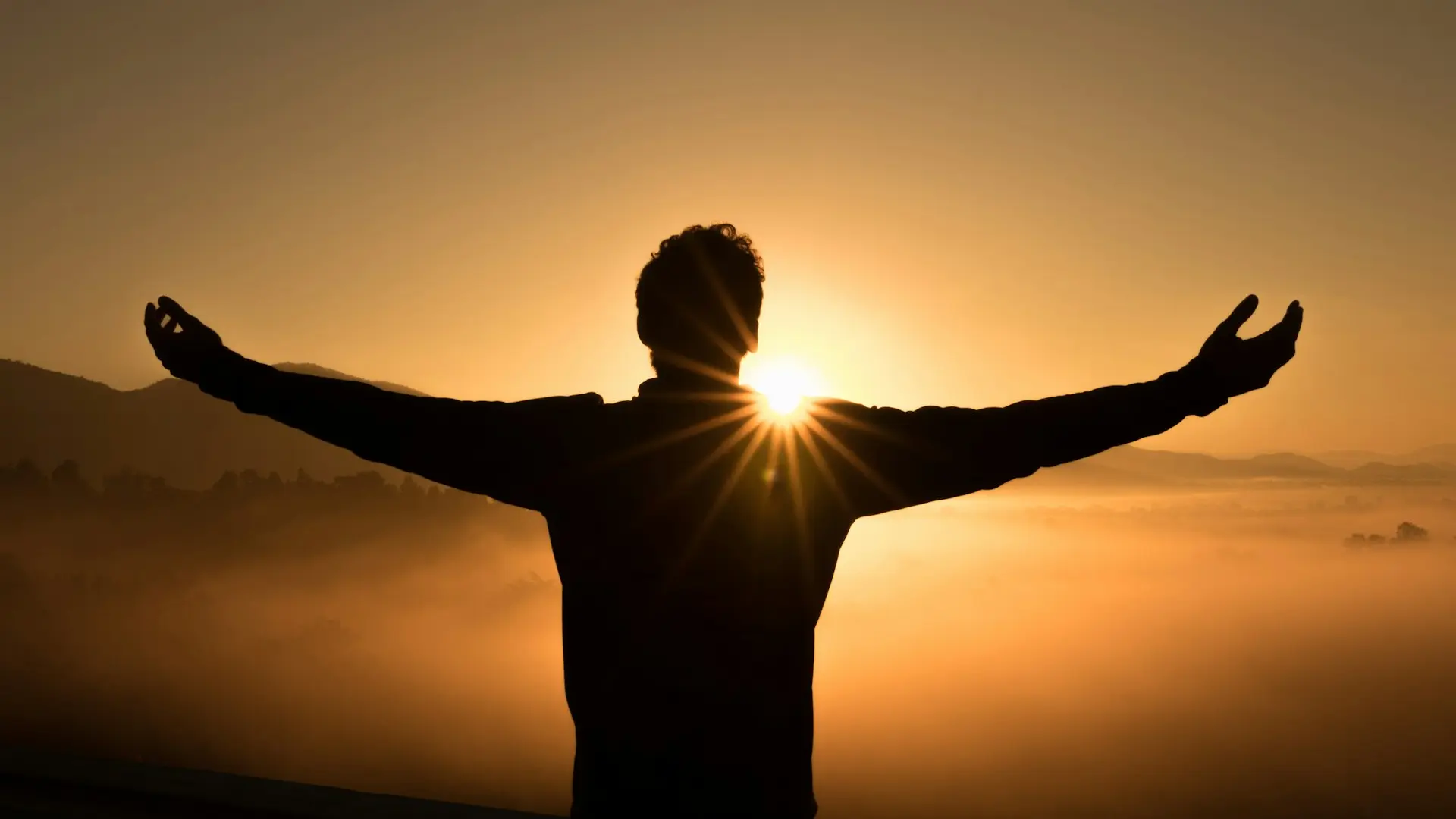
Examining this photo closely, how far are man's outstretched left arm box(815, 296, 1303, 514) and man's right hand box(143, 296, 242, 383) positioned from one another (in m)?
0.84

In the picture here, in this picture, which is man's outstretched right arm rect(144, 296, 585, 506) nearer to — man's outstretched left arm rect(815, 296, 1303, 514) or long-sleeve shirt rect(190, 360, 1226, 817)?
long-sleeve shirt rect(190, 360, 1226, 817)

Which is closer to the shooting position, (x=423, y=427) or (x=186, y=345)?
(x=423, y=427)

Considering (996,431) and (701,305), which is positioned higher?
(701,305)

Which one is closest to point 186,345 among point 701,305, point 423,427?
point 423,427

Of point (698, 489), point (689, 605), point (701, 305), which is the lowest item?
point (689, 605)

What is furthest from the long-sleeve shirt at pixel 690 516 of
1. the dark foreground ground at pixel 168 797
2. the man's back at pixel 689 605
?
the dark foreground ground at pixel 168 797

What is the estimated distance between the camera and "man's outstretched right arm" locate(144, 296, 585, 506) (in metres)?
1.19

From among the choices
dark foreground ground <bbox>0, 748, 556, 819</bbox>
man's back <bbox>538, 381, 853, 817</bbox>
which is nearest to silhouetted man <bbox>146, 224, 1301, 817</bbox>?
man's back <bbox>538, 381, 853, 817</bbox>

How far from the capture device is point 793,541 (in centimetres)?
119

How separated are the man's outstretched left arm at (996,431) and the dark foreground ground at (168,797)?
41.8 inches

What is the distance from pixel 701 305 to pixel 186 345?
2.43ft

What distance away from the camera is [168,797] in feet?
6.46

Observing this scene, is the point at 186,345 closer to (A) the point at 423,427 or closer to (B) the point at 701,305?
(A) the point at 423,427

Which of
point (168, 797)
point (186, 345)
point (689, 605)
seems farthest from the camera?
point (168, 797)
